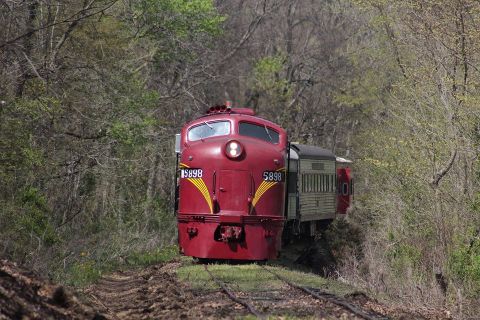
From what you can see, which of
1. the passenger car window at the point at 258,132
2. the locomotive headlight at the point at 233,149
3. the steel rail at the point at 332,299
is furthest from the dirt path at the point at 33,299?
the passenger car window at the point at 258,132

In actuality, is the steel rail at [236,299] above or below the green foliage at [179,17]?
below

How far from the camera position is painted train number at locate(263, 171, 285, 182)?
1917 cm

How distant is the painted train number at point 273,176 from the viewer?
1917 cm

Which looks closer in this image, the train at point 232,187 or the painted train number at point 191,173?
the train at point 232,187

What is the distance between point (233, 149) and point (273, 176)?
110cm

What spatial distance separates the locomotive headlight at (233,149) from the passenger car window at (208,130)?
766 mm

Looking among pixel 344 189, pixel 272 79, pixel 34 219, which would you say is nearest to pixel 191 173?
pixel 34 219

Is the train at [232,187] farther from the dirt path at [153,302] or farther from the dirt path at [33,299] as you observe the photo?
the dirt path at [33,299]

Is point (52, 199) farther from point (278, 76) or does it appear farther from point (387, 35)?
point (278, 76)

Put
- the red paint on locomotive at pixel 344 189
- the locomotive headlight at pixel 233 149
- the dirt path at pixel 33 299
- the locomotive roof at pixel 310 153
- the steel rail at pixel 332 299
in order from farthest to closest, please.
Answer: the red paint on locomotive at pixel 344 189 → the locomotive roof at pixel 310 153 → the locomotive headlight at pixel 233 149 → the steel rail at pixel 332 299 → the dirt path at pixel 33 299

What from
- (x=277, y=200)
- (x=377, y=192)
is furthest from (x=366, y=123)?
(x=277, y=200)

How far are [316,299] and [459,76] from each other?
41.6ft

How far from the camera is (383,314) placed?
1209 cm

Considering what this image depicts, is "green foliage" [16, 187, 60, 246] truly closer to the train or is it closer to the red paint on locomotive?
the train
